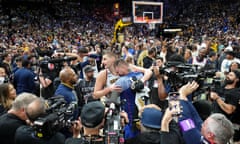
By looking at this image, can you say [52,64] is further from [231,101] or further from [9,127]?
[231,101]

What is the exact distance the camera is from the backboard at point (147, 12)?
20562mm

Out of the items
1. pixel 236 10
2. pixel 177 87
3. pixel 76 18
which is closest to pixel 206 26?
pixel 236 10

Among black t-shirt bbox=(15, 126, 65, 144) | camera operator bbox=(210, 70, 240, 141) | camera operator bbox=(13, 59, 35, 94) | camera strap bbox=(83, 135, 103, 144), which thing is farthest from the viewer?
camera operator bbox=(13, 59, 35, 94)

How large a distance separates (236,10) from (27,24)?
16.7 meters

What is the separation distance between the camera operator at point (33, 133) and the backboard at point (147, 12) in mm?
17496

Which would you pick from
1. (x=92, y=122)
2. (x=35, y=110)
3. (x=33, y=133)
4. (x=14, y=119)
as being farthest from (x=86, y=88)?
(x=92, y=122)

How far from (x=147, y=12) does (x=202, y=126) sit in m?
18.3

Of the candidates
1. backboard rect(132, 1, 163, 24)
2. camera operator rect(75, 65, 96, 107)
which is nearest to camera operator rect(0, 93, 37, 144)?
camera operator rect(75, 65, 96, 107)

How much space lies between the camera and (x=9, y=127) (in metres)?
3.34

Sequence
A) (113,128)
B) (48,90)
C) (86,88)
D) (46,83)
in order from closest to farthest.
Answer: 1. (113,128)
2. (86,88)
3. (46,83)
4. (48,90)

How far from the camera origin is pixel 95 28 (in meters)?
28.8

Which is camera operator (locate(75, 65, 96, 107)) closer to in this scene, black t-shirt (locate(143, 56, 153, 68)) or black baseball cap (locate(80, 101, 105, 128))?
black baseball cap (locate(80, 101, 105, 128))

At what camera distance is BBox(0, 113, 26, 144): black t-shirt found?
10.9 ft

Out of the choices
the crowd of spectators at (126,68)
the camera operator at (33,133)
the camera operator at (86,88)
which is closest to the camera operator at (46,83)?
the crowd of spectators at (126,68)
